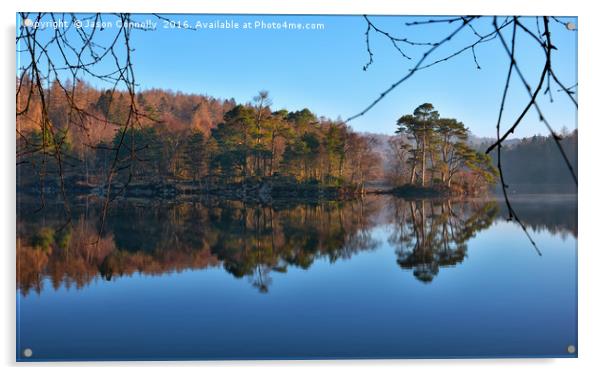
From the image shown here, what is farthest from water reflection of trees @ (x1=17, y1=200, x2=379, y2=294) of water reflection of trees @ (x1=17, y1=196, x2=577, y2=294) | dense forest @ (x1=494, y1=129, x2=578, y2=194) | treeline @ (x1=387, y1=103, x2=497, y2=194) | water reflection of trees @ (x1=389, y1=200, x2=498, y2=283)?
dense forest @ (x1=494, y1=129, x2=578, y2=194)

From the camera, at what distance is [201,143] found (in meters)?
3.07

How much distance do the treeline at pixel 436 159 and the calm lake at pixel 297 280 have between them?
0.35 ft

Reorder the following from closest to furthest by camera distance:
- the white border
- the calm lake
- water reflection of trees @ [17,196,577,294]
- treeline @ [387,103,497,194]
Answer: the white border
the calm lake
water reflection of trees @ [17,196,577,294]
treeline @ [387,103,497,194]

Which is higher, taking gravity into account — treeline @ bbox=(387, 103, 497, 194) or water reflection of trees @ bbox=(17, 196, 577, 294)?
treeline @ bbox=(387, 103, 497, 194)

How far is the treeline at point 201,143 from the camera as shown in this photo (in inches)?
110

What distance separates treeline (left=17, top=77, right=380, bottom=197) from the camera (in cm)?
279

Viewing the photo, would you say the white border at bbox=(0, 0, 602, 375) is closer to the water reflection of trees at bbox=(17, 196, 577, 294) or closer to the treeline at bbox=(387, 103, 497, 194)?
the water reflection of trees at bbox=(17, 196, 577, 294)

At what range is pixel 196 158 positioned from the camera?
3057 mm

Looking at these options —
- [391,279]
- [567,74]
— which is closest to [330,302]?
[391,279]

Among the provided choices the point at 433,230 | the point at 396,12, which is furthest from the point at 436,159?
the point at 396,12

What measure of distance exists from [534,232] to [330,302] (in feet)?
3.45

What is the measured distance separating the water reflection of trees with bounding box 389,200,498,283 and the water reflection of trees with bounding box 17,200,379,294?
0.50 ft

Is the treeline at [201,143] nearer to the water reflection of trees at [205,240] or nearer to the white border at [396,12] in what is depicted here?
the water reflection of trees at [205,240]
